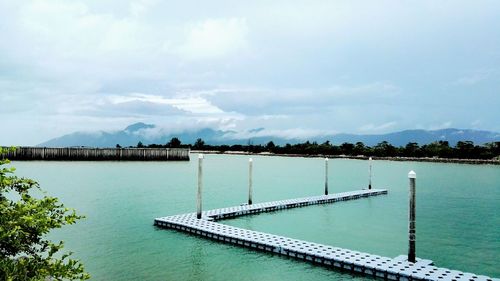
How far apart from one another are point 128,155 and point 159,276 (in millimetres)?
58855

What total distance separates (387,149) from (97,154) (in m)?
69.9

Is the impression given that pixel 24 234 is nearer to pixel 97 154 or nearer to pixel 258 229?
pixel 258 229

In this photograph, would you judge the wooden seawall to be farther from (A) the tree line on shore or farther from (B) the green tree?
(B) the green tree

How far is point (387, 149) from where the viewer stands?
351ft

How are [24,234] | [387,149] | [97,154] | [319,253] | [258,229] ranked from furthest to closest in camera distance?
[387,149]
[97,154]
[258,229]
[319,253]
[24,234]

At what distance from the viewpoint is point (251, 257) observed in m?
12.4

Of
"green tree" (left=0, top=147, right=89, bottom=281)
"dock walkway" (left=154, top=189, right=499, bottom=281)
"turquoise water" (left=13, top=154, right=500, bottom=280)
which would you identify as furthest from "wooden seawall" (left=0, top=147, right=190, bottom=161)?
"green tree" (left=0, top=147, right=89, bottom=281)

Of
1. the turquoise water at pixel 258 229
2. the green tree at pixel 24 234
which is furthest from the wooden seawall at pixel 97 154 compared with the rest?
the green tree at pixel 24 234

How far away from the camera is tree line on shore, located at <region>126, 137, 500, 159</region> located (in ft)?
315

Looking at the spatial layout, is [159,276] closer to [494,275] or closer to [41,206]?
[41,206]

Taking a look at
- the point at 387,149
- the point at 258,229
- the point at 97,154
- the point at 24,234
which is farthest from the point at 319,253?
the point at 387,149

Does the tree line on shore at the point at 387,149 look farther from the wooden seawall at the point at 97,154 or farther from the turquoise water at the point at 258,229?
the turquoise water at the point at 258,229

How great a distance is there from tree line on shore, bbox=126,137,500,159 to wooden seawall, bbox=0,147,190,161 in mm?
41645

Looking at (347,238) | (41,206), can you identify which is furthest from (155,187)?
(41,206)
